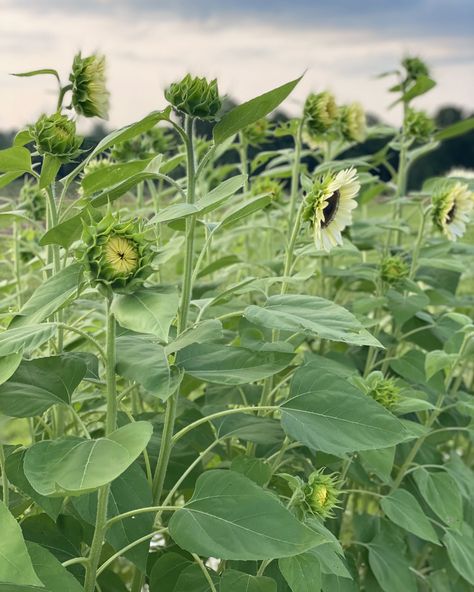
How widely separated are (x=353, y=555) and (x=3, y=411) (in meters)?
0.48

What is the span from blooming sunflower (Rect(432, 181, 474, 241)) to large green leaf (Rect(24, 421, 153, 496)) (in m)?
0.53

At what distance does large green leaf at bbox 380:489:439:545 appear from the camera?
0.79 m

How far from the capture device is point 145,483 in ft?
2.07

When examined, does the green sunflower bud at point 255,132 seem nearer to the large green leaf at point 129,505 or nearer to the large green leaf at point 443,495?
the large green leaf at point 443,495

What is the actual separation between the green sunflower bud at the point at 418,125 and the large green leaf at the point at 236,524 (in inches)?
30.6

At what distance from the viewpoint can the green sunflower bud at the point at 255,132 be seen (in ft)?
3.98

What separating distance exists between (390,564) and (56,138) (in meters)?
0.53

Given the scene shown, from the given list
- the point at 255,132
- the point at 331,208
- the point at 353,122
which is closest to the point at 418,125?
the point at 353,122

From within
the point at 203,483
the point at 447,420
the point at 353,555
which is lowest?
the point at 353,555

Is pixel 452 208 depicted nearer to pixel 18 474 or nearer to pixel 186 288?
pixel 186 288

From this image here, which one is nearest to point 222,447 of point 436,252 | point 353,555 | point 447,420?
point 353,555

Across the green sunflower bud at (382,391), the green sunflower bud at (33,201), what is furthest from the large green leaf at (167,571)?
the green sunflower bud at (33,201)

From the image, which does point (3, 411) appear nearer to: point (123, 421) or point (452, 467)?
point (123, 421)

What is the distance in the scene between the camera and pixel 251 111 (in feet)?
1.94
